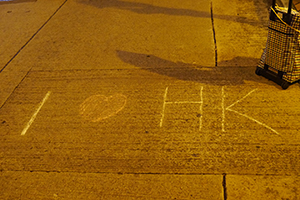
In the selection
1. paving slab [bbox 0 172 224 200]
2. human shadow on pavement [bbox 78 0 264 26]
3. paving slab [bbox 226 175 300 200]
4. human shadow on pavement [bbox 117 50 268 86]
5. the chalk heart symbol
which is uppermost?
human shadow on pavement [bbox 78 0 264 26]

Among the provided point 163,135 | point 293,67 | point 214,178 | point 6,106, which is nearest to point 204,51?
point 293,67

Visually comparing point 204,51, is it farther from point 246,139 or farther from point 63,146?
point 63,146

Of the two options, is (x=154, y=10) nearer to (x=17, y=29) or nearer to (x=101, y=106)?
(x=17, y=29)

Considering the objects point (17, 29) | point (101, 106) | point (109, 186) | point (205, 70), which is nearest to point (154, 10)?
point (205, 70)

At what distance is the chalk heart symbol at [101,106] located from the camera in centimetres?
407

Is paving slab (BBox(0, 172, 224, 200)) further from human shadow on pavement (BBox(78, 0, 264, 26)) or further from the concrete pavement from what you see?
human shadow on pavement (BBox(78, 0, 264, 26))

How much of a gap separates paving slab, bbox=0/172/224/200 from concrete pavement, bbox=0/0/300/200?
0.01 meters

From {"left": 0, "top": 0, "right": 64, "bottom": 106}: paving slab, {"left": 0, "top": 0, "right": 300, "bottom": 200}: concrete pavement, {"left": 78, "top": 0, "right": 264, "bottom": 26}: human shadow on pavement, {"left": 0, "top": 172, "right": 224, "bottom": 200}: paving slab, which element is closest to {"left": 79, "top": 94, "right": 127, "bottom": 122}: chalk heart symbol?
{"left": 0, "top": 0, "right": 300, "bottom": 200}: concrete pavement

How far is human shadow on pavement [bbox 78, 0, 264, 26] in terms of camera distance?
5908mm

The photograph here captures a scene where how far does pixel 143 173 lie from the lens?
327cm

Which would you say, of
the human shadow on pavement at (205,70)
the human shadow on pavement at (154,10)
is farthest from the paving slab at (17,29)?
the human shadow on pavement at (205,70)

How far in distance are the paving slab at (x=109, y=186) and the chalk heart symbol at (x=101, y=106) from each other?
0.96 m

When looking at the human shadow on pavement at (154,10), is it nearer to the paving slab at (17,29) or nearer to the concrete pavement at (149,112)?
the concrete pavement at (149,112)

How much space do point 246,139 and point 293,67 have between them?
1.24 meters
